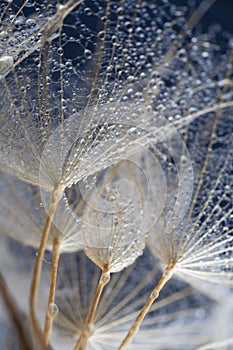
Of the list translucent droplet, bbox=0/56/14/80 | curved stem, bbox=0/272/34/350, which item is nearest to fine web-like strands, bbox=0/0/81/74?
translucent droplet, bbox=0/56/14/80

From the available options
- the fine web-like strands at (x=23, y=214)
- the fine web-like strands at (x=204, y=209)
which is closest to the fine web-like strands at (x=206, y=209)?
the fine web-like strands at (x=204, y=209)

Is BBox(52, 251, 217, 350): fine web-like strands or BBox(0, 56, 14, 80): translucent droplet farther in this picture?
BBox(52, 251, 217, 350): fine web-like strands

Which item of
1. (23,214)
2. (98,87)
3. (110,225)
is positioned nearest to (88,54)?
(98,87)

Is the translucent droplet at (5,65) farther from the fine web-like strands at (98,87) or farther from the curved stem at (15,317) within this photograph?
the curved stem at (15,317)

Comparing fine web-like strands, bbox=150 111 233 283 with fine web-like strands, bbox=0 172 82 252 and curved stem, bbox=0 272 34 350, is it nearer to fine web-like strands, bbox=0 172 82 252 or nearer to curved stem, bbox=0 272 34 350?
fine web-like strands, bbox=0 172 82 252

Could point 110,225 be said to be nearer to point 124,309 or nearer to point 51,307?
point 51,307
